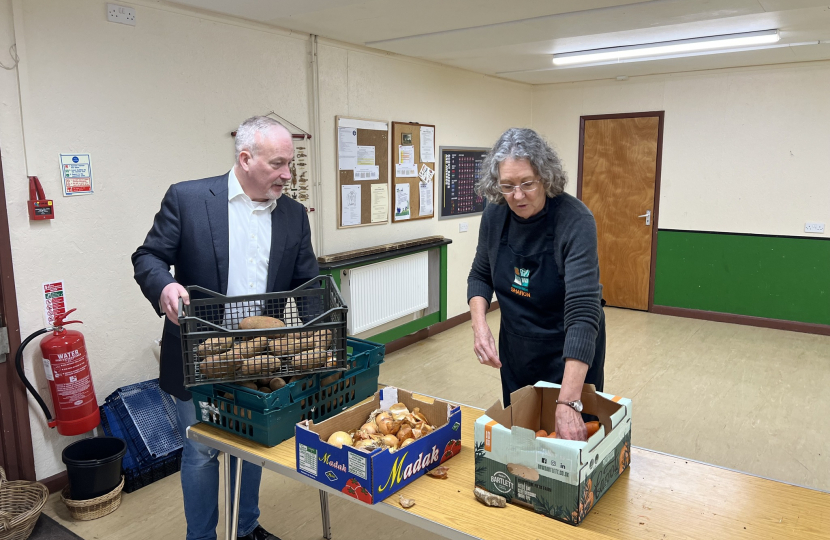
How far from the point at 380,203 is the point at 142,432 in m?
2.54

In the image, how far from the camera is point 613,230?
6.79 meters

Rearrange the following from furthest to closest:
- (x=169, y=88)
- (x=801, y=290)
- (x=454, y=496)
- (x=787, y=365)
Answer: (x=801, y=290) < (x=787, y=365) < (x=169, y=88) < (x=454, y=496)

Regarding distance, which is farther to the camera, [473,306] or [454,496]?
[473,306]

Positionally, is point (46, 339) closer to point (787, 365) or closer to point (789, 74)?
point (787, 365)

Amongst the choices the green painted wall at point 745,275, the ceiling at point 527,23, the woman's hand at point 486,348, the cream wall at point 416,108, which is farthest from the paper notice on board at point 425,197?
the woman's hand at point 486,348

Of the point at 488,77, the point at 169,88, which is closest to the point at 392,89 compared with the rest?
the point at 488,77

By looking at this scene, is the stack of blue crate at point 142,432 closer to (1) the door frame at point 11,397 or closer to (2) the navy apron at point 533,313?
(1) the door frame at point 11,397

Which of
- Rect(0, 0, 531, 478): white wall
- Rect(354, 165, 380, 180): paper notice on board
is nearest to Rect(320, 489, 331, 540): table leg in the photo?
Rect(0, 0, 531, 478): white wall

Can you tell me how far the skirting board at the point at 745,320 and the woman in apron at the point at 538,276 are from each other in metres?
4.70

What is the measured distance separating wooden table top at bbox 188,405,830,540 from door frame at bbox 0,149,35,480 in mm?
1866

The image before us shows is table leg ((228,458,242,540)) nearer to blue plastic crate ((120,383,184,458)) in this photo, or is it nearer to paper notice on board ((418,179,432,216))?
blue plastic crate ((120,383,184,458))

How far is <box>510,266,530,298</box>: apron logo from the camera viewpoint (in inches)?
76.8

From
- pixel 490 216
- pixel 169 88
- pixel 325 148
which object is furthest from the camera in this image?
pixel 325 148

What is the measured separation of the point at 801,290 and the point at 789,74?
204 cm
